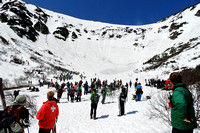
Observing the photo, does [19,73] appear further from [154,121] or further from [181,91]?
[181,91]

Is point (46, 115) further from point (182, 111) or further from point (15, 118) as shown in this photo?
point (182, 111)

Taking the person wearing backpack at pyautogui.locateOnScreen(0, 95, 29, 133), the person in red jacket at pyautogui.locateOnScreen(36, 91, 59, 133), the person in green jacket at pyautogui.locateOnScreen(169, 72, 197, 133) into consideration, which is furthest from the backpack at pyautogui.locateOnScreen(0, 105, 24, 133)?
the person in green jacket at pyautogui.locateOnScreen(169, 72, 197, 133)

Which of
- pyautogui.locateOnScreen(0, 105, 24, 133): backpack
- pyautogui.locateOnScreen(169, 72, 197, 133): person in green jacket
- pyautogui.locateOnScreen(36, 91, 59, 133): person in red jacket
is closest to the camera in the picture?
pyautogui.locateOnScreen(169, 72, 197, 133): person in green jacket

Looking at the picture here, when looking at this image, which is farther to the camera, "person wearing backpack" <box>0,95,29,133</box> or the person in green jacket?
"person wearing backpack" <box>0,95,29,133</box>

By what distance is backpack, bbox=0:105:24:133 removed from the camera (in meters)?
2.36

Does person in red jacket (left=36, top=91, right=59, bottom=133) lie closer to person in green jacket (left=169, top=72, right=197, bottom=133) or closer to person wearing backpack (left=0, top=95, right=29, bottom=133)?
person wearing backpack (left=0, top=95, right=29, bottom=133)

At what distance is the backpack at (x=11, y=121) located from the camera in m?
2.36

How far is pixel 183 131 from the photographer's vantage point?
1.86 meters

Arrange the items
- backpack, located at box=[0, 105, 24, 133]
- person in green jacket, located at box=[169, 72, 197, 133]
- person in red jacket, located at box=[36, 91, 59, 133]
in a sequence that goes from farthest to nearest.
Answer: person in red jacket, located at box=[36, 91, 59, 133] < backpack, located at box=[0, 105, 24, 133] < person in green jacket, located at box=[169, 72, 197, 133]

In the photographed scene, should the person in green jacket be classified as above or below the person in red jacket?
above

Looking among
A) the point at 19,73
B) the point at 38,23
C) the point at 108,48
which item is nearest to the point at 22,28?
the point at 38,23

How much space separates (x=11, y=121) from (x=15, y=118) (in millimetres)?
103

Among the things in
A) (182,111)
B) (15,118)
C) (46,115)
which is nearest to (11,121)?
(15,118)

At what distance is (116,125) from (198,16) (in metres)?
66.9
